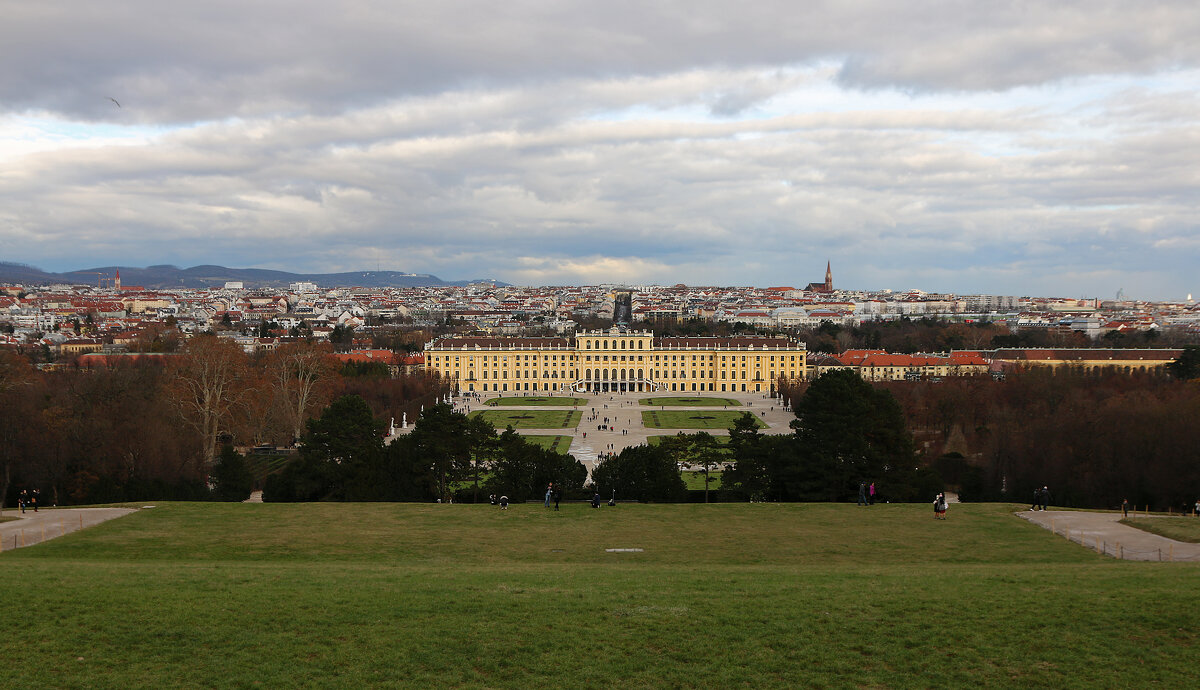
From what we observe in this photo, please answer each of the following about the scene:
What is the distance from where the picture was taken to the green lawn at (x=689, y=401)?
70.8 m

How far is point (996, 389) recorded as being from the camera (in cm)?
4775

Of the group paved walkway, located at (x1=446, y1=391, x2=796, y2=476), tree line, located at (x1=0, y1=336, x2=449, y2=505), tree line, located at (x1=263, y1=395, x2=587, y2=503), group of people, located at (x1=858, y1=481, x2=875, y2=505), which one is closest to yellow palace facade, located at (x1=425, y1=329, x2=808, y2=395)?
paved walkway, located at (x1=446, y1=391, x2=796, y2=476)

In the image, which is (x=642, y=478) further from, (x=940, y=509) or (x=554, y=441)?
(x=554, y=441)

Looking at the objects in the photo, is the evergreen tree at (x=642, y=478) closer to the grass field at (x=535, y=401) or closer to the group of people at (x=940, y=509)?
the group of people at (x=940, y=509)

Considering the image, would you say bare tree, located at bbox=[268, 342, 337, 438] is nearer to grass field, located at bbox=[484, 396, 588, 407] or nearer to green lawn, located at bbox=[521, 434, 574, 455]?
green lawn, located at bbox=[521, 434, 574, 455]

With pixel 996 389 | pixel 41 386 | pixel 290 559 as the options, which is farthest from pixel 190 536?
pixel 996 389

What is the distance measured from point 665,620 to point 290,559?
7.99 m

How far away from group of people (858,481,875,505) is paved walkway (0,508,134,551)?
16802mm

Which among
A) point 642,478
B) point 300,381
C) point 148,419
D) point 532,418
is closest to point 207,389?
point 300,381

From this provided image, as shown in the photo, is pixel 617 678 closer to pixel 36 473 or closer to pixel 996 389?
pixel 36 473

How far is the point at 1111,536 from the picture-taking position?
16359 millimetres

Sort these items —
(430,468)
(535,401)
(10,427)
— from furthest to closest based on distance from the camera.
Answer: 1. (535,401)
2. (10,427)
3. (430,468)

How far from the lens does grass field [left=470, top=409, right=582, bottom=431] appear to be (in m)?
55.5

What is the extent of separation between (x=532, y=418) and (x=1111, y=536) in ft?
149
